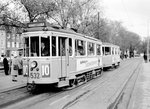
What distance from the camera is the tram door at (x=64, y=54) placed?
35.1 ft

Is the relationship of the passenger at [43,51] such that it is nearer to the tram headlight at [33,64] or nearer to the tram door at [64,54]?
the tram headlight at [33,64]

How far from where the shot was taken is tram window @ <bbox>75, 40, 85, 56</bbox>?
40.2ft

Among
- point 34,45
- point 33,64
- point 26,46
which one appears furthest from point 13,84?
point 34,45

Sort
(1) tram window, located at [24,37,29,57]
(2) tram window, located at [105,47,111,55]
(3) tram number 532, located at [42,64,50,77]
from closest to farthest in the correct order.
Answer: (3) tram number 532, located at [42,64,50,77], (1) tram window, located at [24,37,29,57], (2) tram window, located at [105,47,111,55]

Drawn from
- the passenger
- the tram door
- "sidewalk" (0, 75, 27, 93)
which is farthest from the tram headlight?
the tram door

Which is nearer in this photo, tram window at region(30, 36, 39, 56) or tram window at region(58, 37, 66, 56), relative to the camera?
tram window at region(30, 36, 39, 56)

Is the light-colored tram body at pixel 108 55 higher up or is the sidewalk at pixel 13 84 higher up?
the light-colored tram body at pixel 108 55

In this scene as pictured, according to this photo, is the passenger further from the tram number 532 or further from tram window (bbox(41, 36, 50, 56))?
the tram number 532

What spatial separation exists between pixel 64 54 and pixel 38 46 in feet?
4.77

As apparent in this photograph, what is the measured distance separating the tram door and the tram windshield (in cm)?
72

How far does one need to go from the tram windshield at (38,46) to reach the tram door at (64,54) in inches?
28.5

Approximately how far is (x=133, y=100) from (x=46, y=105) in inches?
136

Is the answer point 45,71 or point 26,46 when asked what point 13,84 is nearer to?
point 26,46

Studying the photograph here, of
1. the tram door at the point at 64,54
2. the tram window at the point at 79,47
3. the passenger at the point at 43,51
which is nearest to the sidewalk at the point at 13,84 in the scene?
the passenger at the point at 43,51
